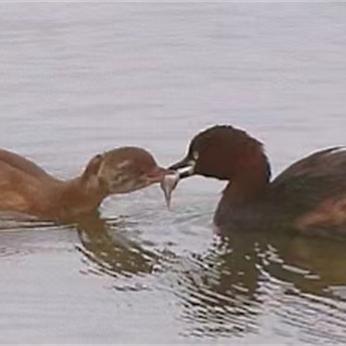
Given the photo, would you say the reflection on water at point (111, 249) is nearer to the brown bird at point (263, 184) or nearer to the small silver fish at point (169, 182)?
the small silver fish at point (169, 182)

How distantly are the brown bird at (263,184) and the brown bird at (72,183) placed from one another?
0.26 metres

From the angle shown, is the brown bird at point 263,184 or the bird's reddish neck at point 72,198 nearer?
the brown bird at point 263,184

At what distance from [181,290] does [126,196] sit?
2.02 metres

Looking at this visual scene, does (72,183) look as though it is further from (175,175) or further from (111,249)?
(111,249)

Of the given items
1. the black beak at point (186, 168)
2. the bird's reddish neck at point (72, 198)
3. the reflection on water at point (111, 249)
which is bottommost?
the reflection on water at point (111, 249)

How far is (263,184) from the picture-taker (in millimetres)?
11141

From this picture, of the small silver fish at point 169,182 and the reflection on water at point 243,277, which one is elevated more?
the small silver fish at point 169,182

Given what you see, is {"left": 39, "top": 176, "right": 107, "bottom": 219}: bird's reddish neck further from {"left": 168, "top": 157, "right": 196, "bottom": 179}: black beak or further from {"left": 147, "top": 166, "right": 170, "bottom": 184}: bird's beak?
{"left": 168, "top": 157, "right": 196, "bottom": 179}: black beak

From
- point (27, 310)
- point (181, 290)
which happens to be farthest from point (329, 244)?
point (27, 310)

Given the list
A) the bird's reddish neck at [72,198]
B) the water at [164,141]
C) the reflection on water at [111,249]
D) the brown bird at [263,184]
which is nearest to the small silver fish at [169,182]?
the brown bird at [263,184]

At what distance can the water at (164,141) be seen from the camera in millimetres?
9336

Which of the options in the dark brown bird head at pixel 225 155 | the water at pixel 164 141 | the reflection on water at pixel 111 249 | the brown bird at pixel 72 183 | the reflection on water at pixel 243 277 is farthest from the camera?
the brown bird at pixel 72 183

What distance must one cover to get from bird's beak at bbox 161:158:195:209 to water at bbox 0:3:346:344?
12 cm

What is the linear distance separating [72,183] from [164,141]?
0.94 m
